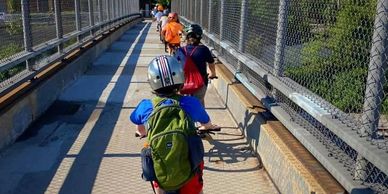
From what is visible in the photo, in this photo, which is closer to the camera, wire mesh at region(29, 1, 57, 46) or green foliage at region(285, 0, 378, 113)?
green foliage at region(285, 0, 378, 113)

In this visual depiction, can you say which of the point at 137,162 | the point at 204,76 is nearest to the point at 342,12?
the point at 204,76

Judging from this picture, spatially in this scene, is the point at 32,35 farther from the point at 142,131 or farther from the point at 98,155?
the point at 142,131

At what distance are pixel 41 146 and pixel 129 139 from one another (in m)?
1.05

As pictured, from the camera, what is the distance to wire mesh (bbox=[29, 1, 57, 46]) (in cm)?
703

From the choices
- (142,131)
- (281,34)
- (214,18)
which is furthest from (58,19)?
(142,131)

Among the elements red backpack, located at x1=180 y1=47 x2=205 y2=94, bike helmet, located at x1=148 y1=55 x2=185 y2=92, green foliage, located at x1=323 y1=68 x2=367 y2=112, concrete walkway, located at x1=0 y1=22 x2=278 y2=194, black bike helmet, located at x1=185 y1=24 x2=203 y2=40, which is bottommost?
concrete walkway, located at x1=0 y1=22 x2=278 y2=194

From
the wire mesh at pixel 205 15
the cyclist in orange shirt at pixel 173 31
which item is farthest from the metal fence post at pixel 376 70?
the wire mesh at pixel 205 15

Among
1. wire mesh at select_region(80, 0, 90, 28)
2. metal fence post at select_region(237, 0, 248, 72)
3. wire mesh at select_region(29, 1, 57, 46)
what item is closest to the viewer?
metal fence post at select_region(237, 0, 248, 72)

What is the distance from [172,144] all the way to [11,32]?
447 cm

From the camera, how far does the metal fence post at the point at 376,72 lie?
2725 millimetres

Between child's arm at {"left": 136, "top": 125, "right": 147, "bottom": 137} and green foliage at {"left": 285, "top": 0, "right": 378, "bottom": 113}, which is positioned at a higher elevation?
green foliage at {"left": 285, "top": 0, "right": 378, "bottom": 113}

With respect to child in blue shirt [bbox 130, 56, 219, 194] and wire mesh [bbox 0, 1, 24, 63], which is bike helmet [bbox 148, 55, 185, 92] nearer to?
child in blue shirt [bbox 130, 56, 219, 194]

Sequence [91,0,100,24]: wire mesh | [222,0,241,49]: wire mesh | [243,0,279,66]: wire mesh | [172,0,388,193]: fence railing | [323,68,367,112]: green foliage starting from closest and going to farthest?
[172,0,388,193]: fence railing → [323,68,367,112]: green foliage → [243,0,279,66]: wire mesh → [222,0,241,49]: wire mesh → [91,0,100,24]: wire mesh

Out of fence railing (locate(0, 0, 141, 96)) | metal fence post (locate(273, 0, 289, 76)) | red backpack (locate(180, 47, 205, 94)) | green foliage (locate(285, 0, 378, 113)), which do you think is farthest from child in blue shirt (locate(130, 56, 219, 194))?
fence railing (locate(0, 0, 141, 96))
